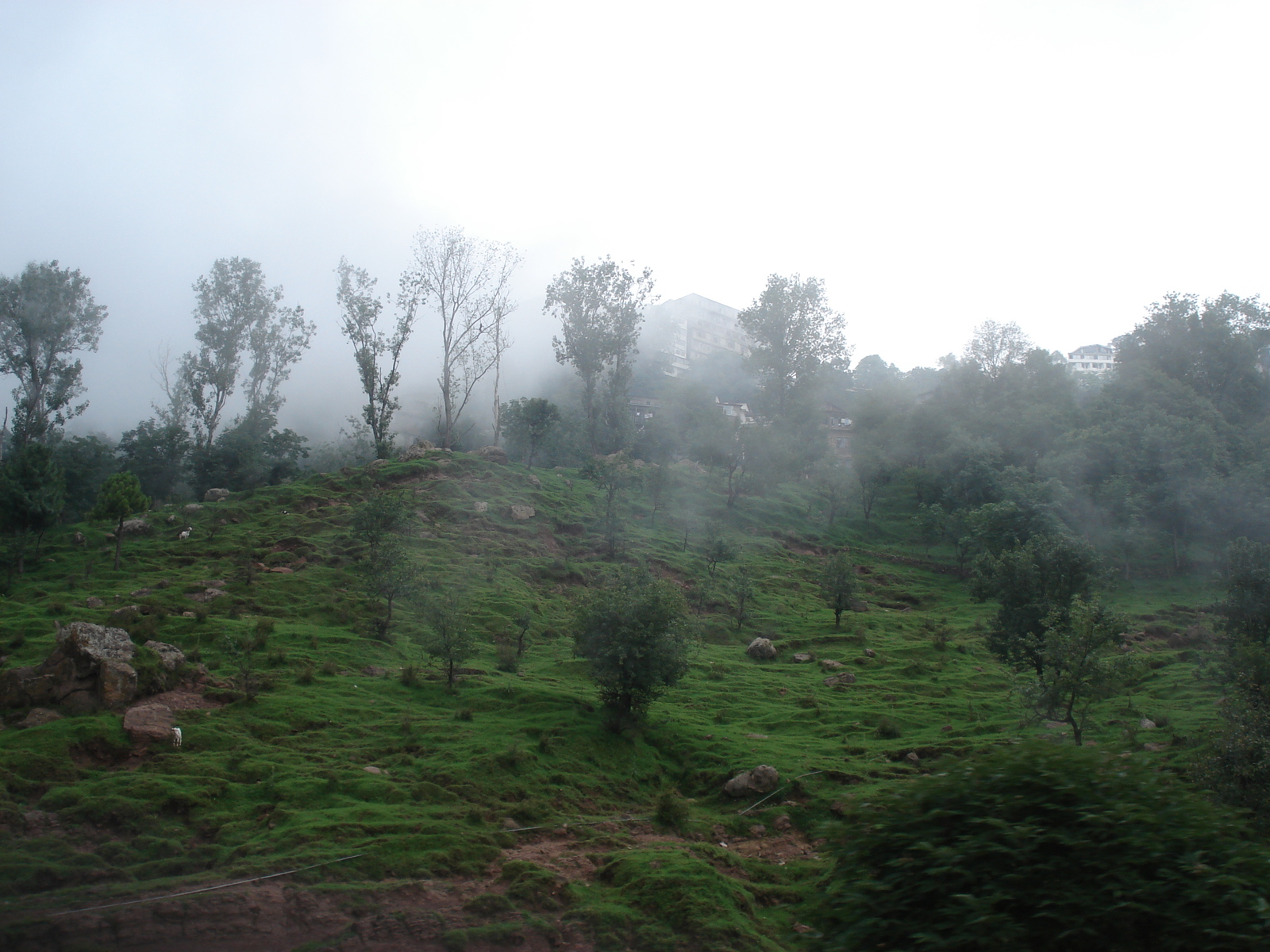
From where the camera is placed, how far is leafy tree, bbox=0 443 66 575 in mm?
29609

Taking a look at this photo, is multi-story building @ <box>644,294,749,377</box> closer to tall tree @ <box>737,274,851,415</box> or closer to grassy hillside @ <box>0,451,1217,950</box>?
tall tree @ <box>737,274,851,415</box>

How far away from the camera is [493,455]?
52812 millimetres

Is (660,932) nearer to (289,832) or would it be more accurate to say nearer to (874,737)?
(289,832)

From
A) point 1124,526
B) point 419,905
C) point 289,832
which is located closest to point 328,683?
point 289,832

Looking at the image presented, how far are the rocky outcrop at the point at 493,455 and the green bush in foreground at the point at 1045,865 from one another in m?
47.5

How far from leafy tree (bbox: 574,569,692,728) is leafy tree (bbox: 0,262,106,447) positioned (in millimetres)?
46425

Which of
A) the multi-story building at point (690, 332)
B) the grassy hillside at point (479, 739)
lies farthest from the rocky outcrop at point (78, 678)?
the multi-story building at point (690, 332)

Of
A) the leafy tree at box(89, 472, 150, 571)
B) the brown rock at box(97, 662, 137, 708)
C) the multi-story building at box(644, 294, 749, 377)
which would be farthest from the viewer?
the multi-story building at box(644, 294, 749, 377)

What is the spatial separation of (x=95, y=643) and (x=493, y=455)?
3662cm

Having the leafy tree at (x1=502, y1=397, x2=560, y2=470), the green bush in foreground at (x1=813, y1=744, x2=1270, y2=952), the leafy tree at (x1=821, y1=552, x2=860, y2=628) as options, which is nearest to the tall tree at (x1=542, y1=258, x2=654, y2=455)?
the leafy tree at (x1=502, y1=397, x2=560, y2=470)

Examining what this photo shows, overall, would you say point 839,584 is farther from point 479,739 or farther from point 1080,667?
point 479,739

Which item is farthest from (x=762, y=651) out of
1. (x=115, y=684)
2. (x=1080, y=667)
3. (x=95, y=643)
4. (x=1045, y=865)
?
(x=1045, y=865)

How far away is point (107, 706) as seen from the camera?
52.2 ft

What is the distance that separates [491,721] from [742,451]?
1635 inches
